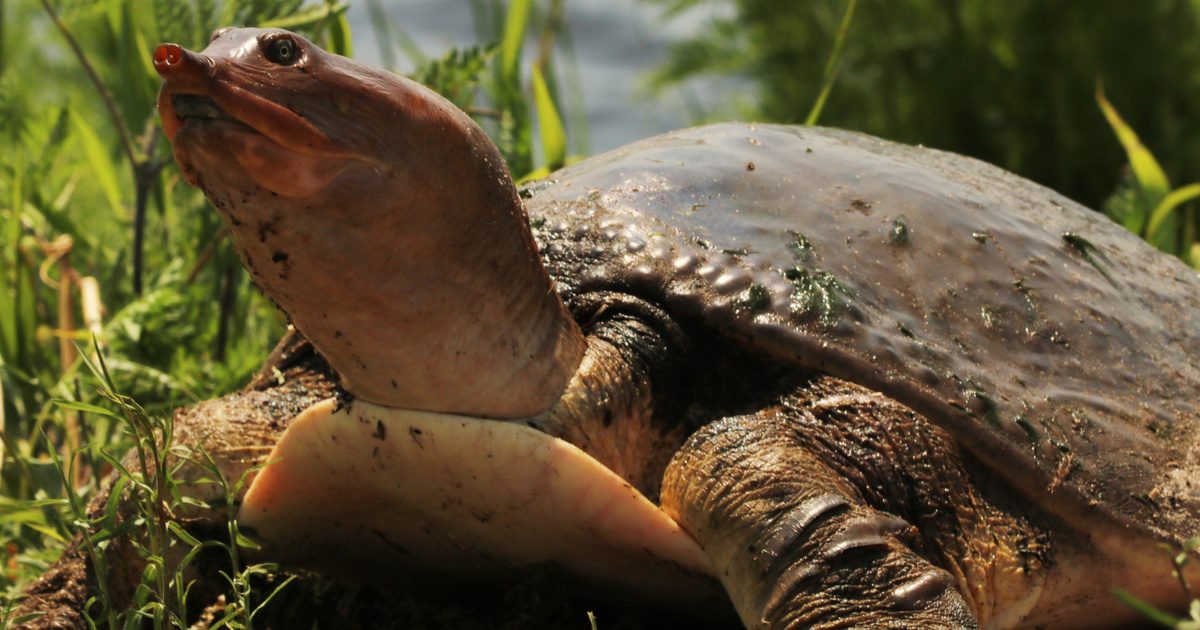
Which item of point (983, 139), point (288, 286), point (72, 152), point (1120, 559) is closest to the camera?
point (288, 286)

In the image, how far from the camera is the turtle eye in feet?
5.68

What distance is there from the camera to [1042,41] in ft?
20.0

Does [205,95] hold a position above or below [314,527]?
above

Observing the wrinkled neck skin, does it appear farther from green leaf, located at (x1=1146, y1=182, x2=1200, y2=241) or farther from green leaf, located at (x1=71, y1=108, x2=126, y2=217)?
green leaf, located at (x1=71, y1=108, x2=126, y2=217)

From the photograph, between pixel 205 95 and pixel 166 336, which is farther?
pixel 166 336

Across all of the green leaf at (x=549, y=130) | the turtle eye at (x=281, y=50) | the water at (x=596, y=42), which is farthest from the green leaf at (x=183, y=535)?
the water at (x=596, y=42)

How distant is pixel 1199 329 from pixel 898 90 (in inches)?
150

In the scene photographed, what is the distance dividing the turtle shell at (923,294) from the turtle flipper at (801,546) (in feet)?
0.63

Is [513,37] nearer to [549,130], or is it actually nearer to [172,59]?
[549,130]

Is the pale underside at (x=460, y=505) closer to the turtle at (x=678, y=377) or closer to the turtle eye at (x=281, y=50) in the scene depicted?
the turtle at (x=678, y=377)

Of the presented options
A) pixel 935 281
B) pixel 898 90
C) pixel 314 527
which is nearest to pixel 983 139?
pixel 898 90

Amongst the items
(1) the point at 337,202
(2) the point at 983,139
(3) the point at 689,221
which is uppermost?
(1) the point at 337,202

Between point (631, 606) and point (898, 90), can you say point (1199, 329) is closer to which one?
point (631, 606)

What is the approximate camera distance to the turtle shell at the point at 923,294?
2080mm
